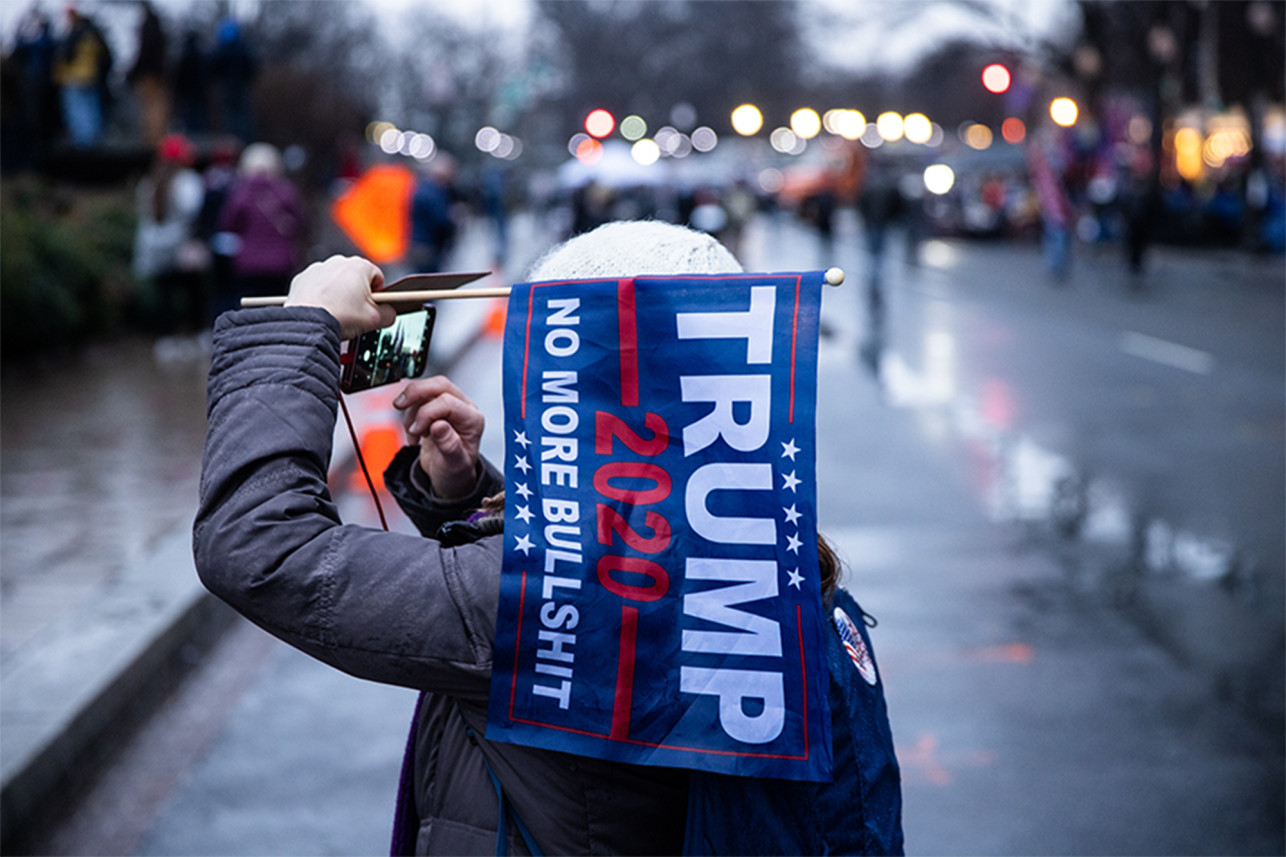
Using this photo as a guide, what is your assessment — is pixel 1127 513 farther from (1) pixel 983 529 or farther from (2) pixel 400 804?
(2) pixel 400 804

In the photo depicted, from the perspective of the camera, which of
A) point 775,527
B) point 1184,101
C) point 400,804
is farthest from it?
point 1184,101

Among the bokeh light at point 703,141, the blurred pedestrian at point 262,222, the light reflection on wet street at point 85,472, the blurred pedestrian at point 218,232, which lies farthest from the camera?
the bokeh light at point 703,141

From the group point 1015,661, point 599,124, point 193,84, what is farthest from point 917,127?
point 1015,661

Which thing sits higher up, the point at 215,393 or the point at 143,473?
the point at 215,393

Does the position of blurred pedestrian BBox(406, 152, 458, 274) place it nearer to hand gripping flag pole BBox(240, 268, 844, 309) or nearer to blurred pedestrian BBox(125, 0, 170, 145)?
blurred pedestrian BBox(125, 0, 170, 145)

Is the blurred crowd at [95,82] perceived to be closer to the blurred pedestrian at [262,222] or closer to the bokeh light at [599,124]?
the bokeh light at [599,124]

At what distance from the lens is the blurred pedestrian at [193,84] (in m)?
20.4

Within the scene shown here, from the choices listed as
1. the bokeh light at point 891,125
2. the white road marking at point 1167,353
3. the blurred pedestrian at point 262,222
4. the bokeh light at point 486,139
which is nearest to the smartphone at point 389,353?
the blurred pedestrian at point 262,222

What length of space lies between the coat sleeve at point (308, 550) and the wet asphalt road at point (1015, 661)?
256 centimetres

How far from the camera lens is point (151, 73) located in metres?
21.2

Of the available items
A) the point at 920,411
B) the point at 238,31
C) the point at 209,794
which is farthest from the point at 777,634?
the point at 238,31

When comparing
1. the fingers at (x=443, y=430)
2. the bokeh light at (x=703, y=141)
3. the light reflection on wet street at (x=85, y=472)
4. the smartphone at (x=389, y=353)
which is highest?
the bokeh light at (x=703, y=141)

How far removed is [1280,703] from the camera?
5230mm

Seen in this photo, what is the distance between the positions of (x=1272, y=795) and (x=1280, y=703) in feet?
2.96
